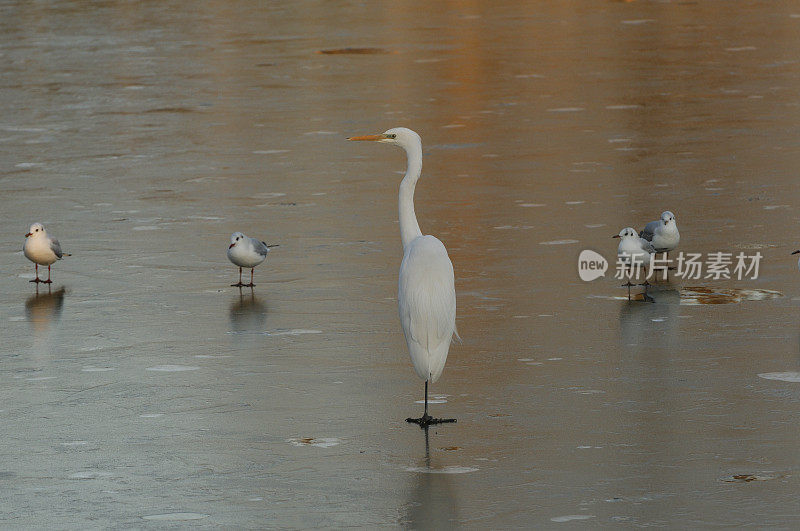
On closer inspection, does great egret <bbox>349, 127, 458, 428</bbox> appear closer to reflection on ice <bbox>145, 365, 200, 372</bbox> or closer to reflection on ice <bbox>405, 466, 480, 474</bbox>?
reflection on ice <bbox>405, 466, 480, 474</bbox>

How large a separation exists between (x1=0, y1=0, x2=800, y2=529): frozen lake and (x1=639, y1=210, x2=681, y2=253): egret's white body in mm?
493

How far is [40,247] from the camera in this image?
14.0 metres

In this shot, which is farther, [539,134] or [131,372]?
[539,134]

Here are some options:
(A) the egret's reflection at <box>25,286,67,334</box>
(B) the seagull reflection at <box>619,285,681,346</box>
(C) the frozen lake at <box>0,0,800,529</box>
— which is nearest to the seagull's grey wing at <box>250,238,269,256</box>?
(C) the frozen lake at <box>0,0,800,529</box>

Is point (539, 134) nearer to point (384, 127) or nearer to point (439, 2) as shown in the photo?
point (384, 127)

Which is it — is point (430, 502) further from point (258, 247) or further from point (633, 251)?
point (258, 247)

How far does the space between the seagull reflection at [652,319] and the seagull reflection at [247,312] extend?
2971 millimetres

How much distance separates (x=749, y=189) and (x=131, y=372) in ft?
30.2

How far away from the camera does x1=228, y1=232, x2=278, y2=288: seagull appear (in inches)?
536

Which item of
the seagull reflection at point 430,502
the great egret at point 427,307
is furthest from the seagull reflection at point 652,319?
the seagull reflection at point 430,502

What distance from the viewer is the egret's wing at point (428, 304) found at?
9359mm

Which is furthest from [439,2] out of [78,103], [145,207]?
[145,207]

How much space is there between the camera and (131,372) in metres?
10.8

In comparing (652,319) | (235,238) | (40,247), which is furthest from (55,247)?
(652,319)
